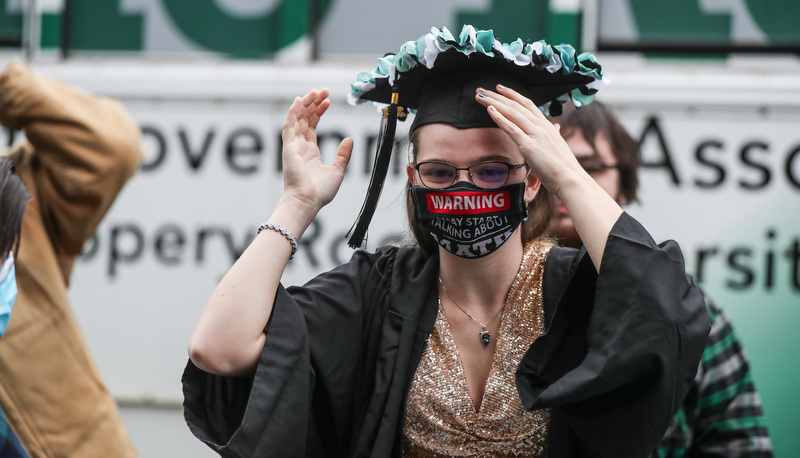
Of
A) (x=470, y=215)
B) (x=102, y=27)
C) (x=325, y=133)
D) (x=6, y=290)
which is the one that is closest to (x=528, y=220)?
(x=470, y=215)

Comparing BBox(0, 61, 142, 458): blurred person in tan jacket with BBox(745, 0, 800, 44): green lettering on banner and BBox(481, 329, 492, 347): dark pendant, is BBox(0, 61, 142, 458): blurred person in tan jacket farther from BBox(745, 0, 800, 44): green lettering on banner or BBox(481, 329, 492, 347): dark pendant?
BBox(745, 0, 800, 44): green lettering on banner

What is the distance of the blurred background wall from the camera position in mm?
3260

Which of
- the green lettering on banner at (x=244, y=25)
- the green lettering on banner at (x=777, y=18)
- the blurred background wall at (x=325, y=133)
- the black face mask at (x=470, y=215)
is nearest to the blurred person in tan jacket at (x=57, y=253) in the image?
the blurred background wall at (x=325, y=133)

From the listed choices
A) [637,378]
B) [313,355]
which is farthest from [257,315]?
[637,378]

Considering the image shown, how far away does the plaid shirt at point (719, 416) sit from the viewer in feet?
8.46

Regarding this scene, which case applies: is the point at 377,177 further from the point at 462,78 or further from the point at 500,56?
the point at 500,56

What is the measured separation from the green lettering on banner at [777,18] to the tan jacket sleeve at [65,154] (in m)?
2.42

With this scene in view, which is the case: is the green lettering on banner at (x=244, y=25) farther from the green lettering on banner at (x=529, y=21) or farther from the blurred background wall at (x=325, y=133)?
the green lettering on banner at (x=529, y=21)

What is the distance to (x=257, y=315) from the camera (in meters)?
1.87

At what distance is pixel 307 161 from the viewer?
6.95 feet

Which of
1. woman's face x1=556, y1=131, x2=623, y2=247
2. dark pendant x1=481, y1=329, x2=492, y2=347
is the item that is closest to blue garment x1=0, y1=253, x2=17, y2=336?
dark pendant x1=481, y1=329, x2=492, y2=347

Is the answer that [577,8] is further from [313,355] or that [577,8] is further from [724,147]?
[313,355]

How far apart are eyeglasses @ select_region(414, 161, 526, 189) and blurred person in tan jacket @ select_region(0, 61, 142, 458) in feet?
4.16

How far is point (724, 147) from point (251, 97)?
6.16 ft
